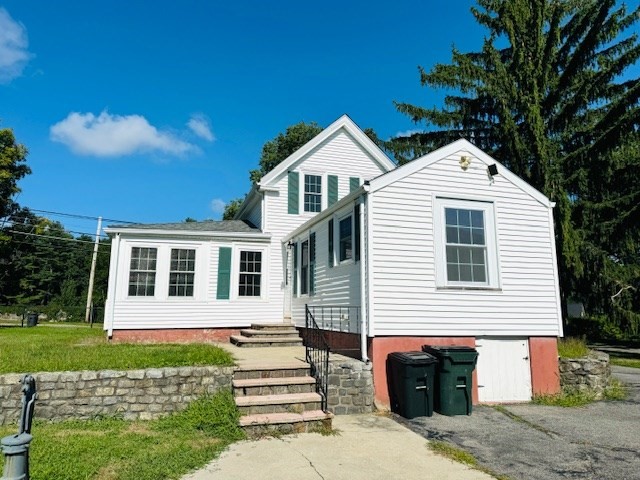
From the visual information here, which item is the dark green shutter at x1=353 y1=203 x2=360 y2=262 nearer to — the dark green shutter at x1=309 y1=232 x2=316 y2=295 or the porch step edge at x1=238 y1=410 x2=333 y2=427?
the dark green shutter at x1=309 y1=232 x2=316 y2=295

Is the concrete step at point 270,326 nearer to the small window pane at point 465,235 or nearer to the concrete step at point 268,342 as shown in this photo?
the concrete step at point 268,342

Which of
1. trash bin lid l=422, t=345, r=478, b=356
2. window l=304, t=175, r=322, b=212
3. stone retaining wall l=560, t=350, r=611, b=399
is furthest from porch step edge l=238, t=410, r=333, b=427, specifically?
window l=304, t=175, r=322, b=212

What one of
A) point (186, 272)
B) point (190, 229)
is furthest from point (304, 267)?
point (190, 229)

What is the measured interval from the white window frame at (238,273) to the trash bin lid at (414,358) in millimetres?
6412

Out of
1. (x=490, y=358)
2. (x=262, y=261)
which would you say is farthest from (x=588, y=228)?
(x=262, y=261)

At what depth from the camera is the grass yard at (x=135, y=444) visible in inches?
166

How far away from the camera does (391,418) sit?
6.88 metres

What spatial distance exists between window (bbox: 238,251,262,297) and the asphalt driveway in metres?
7.19

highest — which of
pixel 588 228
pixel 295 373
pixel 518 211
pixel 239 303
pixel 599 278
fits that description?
pixel 588 228

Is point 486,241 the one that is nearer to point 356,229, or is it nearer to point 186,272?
point 356,229

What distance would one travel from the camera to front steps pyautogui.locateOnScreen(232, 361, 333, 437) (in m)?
5.84

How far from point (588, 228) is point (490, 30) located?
991cm

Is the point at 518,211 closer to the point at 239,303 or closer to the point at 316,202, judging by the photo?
the point at 316,202

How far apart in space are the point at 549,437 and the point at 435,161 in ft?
17.9
